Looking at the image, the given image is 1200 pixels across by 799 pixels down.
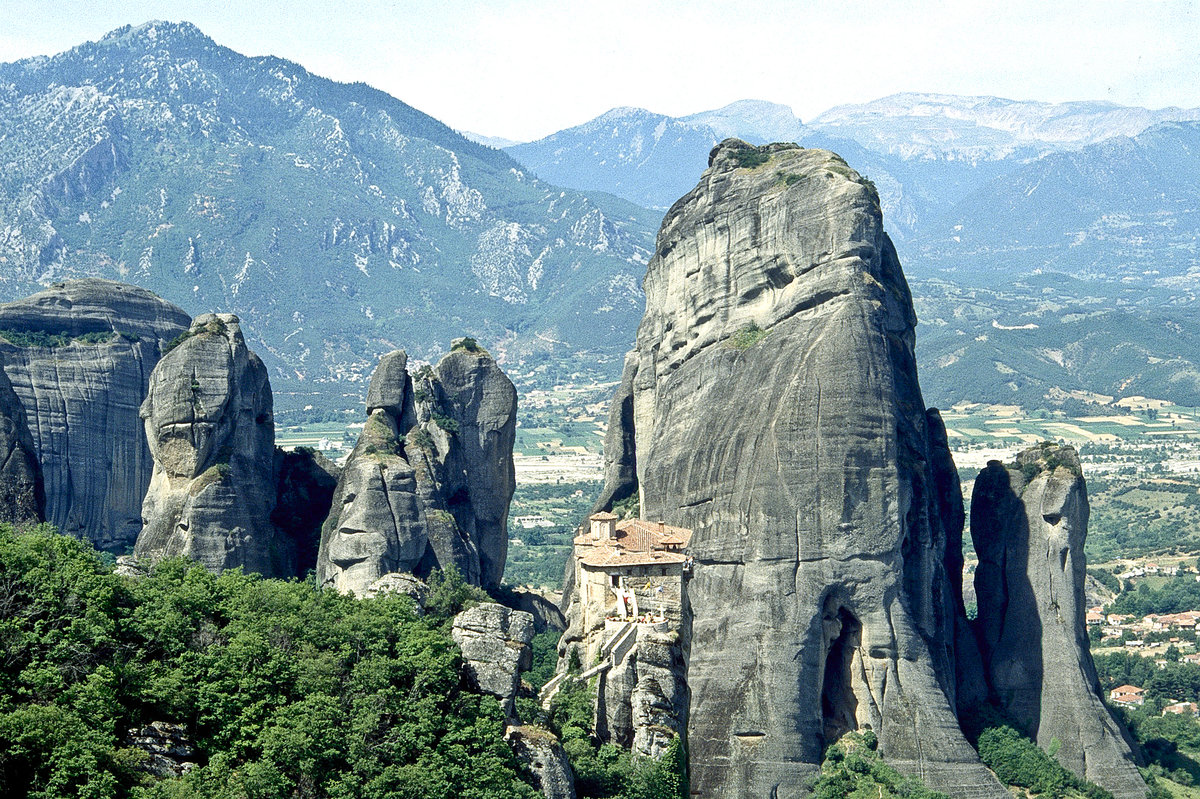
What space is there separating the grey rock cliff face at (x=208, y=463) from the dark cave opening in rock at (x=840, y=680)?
85.5 ft

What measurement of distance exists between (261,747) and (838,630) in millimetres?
29803

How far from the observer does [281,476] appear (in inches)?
3236

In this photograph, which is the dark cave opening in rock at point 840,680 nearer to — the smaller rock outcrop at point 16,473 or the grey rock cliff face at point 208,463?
the grey rock cliff face at point 208,463

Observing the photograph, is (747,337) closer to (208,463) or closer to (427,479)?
(427,479)

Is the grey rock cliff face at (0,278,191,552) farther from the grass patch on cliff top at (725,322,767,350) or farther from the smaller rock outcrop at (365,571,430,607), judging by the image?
the smaller rock outcrop at (365,571,430,607)

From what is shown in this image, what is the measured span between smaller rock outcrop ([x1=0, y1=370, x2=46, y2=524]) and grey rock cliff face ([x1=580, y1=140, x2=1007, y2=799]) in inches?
993

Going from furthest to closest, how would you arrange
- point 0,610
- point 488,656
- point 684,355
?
point 684,355 < point 488,656 < point 0,610

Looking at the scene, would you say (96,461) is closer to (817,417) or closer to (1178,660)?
(817,417)

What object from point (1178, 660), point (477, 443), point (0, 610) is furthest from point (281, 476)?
point (1178, 660)

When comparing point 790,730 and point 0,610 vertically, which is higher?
point 0,610

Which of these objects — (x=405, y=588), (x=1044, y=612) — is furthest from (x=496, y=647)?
(x=1044, y=612)

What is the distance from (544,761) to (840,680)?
24693 millimetres

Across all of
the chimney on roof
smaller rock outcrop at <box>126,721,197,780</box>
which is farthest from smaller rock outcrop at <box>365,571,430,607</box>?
the chimney on roof

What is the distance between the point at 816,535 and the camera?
63688 millimetres
